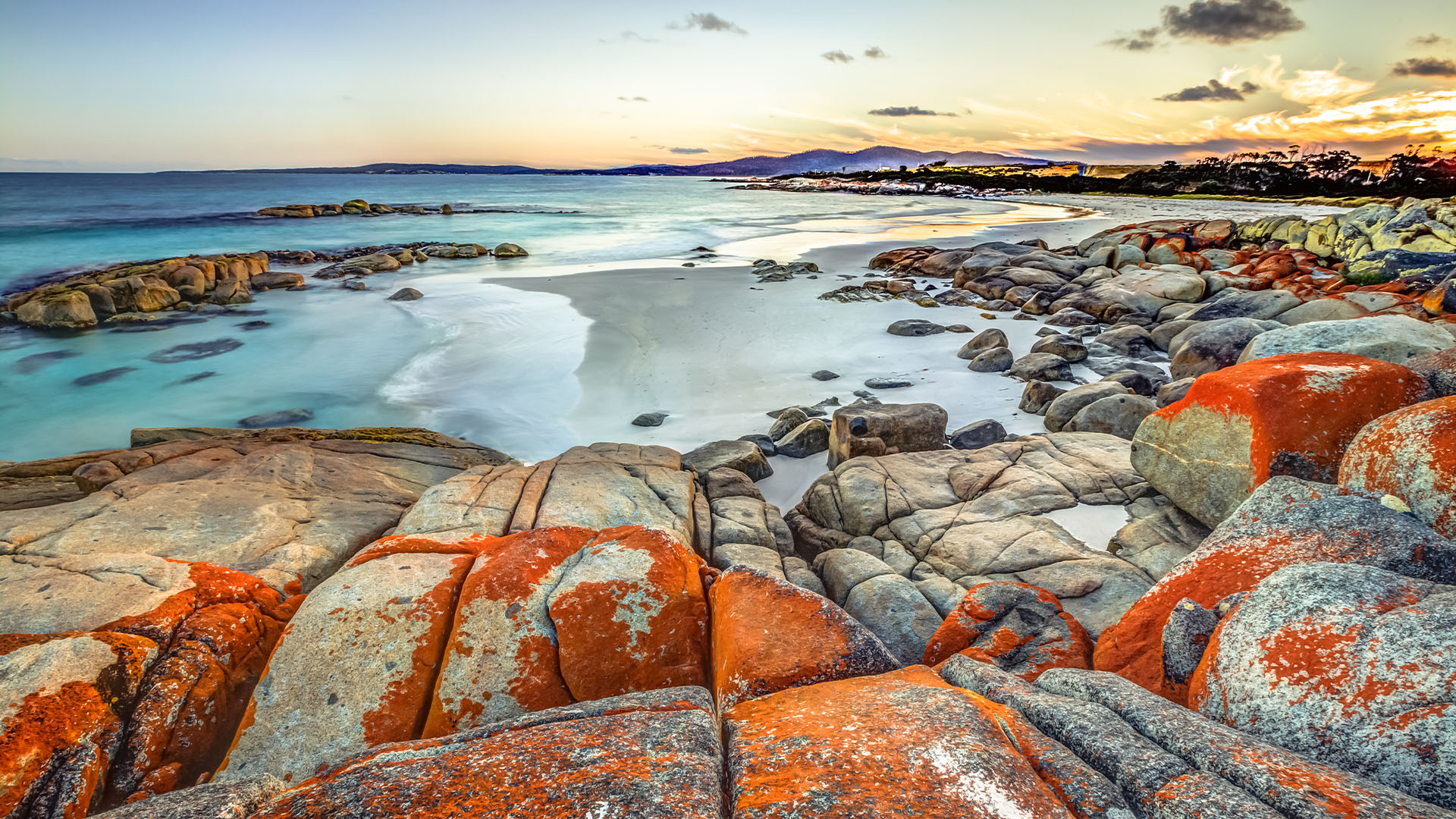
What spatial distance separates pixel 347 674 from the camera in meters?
3.40

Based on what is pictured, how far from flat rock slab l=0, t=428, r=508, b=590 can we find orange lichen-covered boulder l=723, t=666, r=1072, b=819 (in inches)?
157

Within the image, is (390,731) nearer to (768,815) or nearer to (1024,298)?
(768,815)

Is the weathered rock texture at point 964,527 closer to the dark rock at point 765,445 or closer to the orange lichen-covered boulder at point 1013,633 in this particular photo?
the orange lichen-covered boulder at point 1013,633

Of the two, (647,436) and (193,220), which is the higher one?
(193,220)

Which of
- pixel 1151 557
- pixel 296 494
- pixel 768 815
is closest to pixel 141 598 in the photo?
pixel 296 494

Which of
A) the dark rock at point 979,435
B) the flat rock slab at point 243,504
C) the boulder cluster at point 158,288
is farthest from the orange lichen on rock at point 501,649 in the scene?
the boulder cluster at point 158,288

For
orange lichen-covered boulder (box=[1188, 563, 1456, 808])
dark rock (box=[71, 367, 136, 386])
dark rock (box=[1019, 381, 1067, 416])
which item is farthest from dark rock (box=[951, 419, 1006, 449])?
dark rock (box=[71, 367, 136, 386])

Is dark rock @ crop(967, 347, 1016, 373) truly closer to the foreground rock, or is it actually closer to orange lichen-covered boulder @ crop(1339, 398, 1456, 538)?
orange lichen-covered boulder @ crop(1339, 398, 1456, 538)

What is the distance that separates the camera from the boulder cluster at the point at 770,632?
86.8 inches

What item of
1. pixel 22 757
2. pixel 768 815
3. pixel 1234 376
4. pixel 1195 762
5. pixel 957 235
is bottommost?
pixel 22 757

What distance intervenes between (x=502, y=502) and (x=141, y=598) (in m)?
2.56

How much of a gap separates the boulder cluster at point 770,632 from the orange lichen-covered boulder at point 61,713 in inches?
0.5

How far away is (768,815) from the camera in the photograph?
6.46 feet

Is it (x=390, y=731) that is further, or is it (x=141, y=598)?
(x=141, y=598)
